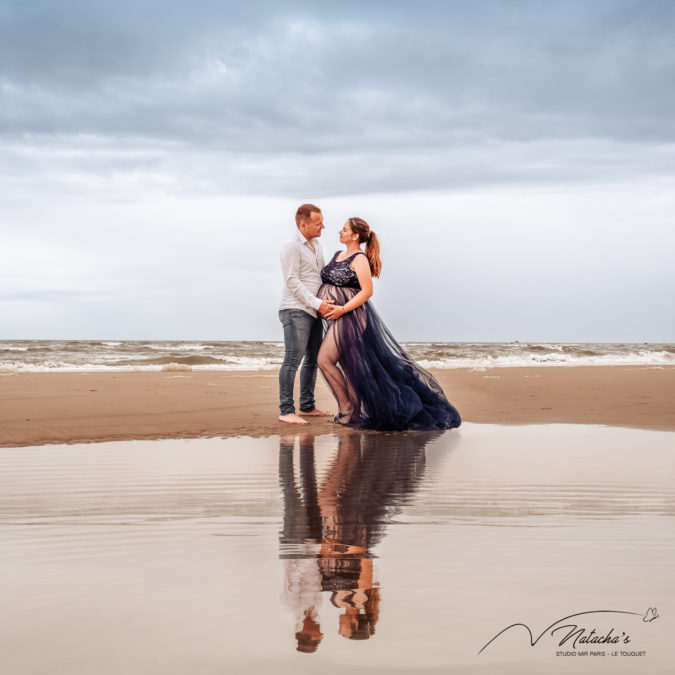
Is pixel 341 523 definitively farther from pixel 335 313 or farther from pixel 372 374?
pixel 335 313

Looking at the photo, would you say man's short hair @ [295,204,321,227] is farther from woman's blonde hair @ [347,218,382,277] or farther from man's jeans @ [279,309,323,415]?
man's jeans @ [279,309,323,415]

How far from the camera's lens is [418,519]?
9.75 feet

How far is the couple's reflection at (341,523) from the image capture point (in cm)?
188

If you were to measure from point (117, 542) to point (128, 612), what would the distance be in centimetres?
77

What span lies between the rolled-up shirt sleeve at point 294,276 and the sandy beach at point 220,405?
3.81 feet

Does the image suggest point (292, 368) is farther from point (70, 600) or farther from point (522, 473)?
point (70, 600)

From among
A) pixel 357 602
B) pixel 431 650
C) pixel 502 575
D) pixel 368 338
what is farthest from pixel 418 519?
pixel 368 338

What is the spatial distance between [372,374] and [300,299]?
990 millimetres

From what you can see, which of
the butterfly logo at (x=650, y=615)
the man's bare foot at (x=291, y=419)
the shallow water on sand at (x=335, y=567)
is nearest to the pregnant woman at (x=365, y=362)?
the man's bare foot at (x=291, y=419)

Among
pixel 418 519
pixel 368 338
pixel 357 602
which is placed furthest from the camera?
pixel 368 338

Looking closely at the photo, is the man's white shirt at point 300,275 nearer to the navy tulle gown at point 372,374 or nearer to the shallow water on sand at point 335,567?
the navy tulle gown at point 372,374

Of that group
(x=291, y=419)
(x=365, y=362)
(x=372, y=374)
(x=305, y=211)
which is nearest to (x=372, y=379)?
(x=372, y=374)

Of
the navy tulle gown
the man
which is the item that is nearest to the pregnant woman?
the navy tulle gown

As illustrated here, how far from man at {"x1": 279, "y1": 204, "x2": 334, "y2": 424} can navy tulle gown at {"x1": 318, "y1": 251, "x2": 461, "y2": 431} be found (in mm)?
171
